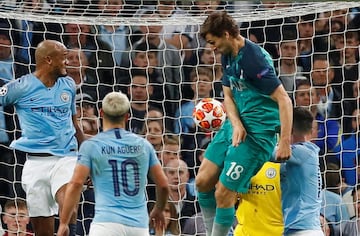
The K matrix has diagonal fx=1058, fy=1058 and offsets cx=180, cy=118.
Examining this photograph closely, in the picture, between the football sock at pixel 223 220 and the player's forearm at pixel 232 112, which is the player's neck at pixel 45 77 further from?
the football sock at pixel 223 220

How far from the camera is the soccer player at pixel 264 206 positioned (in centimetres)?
798

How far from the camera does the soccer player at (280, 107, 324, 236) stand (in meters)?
7.95

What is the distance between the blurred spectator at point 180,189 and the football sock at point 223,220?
2.60m

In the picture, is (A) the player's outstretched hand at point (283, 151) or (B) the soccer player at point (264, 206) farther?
(B) the soccer player at point (264, 206)

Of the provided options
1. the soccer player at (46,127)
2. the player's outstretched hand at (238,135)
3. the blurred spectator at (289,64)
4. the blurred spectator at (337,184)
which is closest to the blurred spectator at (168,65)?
the blurred spectator at (289,64)

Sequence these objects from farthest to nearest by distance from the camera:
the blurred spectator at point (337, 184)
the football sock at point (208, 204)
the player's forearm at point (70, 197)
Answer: the blurred spectator at point (337, 184) → the football sock at point (208, 204) → the player's forearm at point (70, 197)

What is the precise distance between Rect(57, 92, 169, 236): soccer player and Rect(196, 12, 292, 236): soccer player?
0.76m

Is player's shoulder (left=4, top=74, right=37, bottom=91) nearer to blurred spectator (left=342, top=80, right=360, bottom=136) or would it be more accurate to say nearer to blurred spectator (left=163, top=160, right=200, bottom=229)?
blurred spectator (left=163, top=160, right=200, bottom=229)

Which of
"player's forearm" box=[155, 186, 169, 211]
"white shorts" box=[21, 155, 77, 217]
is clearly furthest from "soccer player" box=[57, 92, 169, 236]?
"white shorts" box=[21, 155, 77, 217]

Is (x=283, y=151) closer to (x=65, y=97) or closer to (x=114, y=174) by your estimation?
(x=114, y=174)

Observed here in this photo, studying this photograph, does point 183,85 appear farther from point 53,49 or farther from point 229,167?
point 229,167

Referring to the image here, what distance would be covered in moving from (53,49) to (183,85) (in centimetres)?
271

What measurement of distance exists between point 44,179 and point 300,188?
6.92 feet

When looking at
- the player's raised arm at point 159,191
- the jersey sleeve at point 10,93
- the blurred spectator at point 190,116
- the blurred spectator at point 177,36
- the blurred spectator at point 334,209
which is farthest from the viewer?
the blurred spectator at point 177,36
